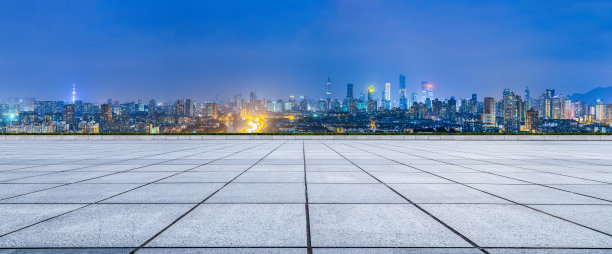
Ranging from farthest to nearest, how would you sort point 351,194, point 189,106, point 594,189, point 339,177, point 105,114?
1. point 189,106
2. point 105,114
3. point 339,177
4. point 594,189
5. point 351,194

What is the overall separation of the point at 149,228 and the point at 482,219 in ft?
13.5

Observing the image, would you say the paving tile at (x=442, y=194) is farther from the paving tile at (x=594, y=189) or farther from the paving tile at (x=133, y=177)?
the paving tile at (x=133, y=177)

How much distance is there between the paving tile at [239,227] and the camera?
129 inches

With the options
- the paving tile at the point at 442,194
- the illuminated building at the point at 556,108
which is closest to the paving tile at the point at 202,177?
the paving tile at the point at 442,194

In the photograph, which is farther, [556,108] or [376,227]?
[556,108]

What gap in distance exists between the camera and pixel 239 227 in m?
3.75

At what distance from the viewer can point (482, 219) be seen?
4.11m

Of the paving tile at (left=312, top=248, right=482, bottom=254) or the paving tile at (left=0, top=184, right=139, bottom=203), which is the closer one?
the paving tile at (left=312, top=248, right=482, bottom=254)

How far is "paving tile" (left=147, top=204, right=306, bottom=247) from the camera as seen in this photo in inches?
129

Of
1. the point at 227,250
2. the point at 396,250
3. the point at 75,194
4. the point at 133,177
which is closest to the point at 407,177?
the point at 396,250

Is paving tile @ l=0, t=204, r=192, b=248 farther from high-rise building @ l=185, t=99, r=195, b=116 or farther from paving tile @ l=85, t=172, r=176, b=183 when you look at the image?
high-rise building @ l=185, t=99, r=195, b=116

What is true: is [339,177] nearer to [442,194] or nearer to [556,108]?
[442,194]

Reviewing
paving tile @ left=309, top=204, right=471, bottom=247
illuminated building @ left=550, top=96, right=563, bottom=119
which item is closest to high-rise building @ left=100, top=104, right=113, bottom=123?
paving tile @ left=309, top=204, right=471, bottom=247

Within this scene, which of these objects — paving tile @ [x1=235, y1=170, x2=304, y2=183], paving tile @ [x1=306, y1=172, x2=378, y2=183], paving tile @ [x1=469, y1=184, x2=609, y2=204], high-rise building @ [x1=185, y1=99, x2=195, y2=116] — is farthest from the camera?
high-rise building @ [x1=185, y1=99, x2=195, y2=116]
